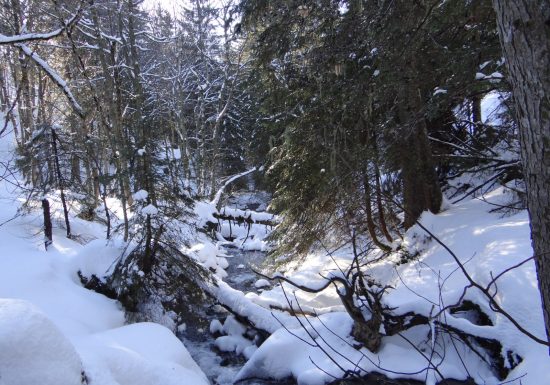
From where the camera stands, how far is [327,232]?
30.2 feet

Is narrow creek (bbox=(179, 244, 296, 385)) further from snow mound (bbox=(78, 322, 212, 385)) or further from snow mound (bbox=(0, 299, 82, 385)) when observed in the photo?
snow mound (bbox=(0, 299, 82, 385))

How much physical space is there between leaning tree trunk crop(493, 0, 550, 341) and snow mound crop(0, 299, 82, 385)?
368 cm

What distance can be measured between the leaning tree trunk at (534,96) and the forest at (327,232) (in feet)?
0.04

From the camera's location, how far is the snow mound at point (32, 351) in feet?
11.0

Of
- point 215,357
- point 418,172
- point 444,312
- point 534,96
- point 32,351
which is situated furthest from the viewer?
point 418,172

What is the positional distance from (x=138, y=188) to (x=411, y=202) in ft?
18.2

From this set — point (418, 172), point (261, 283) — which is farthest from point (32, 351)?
point (261, 283)

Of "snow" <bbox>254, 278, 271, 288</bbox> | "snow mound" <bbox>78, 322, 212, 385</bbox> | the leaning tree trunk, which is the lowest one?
"snow" <bbox>254, 278, 271, 288</bbox>

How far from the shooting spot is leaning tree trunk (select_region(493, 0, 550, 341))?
1518 millimetres

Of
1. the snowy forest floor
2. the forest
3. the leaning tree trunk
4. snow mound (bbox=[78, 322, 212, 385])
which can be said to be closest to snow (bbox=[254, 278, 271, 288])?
the forest

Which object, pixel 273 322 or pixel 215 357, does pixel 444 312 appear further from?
pixel 215 357

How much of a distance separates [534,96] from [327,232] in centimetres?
775

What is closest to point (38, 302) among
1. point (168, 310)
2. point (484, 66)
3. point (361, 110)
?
point (168, 310)

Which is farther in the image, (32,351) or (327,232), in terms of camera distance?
(327,232)
